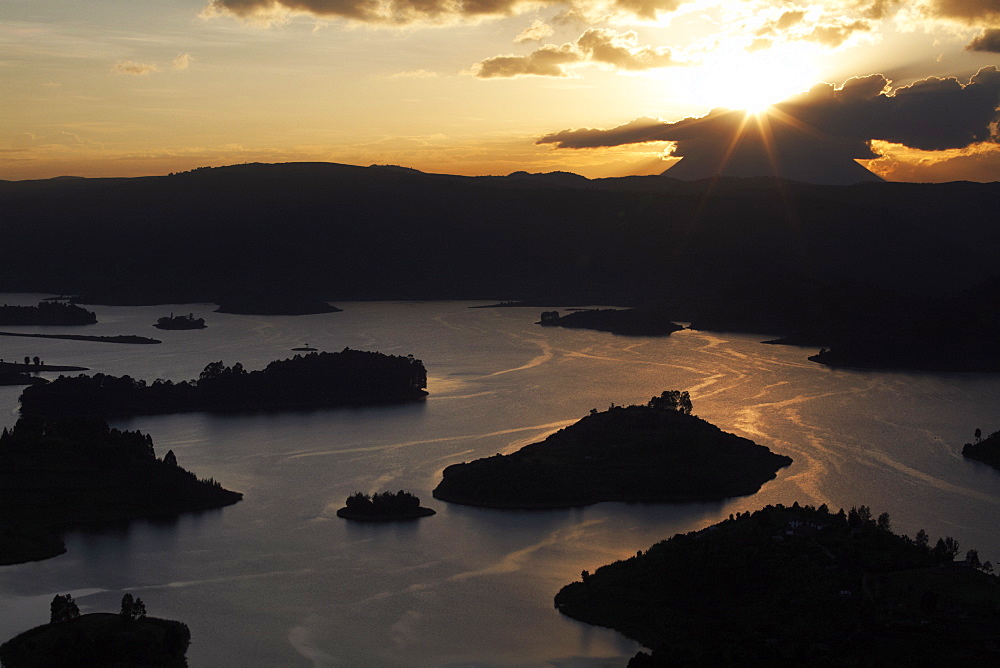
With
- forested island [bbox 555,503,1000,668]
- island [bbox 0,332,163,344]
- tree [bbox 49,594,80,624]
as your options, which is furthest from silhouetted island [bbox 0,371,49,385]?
forested island [bbox 555,503,1000,668]

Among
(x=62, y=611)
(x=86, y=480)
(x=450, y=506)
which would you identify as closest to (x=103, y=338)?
(x=86, y=480)

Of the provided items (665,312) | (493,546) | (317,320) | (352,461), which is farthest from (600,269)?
(493,546)

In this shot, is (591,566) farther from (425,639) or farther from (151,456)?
(151,456)

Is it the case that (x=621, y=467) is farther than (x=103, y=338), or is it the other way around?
(x=103, y=338)

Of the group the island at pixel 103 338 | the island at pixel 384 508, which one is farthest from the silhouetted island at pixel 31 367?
the island at pixel 384 508

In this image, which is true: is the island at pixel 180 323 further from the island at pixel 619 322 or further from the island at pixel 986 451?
the island at pixel 986 451

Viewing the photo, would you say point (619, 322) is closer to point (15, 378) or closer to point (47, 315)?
point (47, 315)

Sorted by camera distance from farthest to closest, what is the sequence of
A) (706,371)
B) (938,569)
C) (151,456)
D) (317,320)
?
(317,320), (706,371), (151,456), (938,569)

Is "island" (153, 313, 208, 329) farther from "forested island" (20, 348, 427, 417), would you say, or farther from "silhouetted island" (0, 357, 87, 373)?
"forested island" (20, 348, 427, 417)
